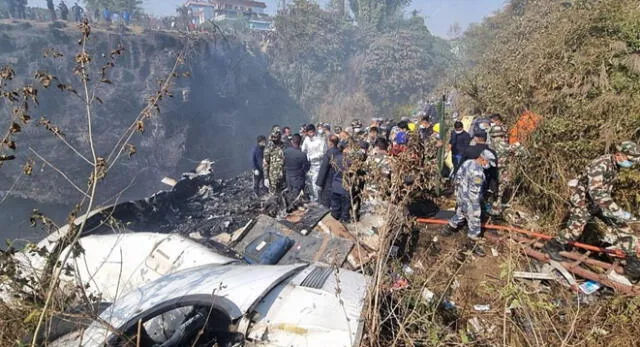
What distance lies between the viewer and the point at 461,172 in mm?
5004

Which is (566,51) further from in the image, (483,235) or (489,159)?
(483,235)

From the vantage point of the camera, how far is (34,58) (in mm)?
20656

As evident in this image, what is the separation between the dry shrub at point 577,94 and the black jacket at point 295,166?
363cm

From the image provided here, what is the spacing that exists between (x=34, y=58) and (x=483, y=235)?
24739 mm

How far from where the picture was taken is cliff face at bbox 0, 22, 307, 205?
20438 millimetres

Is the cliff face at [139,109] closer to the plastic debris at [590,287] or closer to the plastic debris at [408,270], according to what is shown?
the plastic debris at [408,270]

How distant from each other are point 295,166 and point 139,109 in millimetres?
20736

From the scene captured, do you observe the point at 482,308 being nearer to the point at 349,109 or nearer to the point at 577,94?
the point at 577,94

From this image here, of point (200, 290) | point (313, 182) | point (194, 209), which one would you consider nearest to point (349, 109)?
point (194, 209)

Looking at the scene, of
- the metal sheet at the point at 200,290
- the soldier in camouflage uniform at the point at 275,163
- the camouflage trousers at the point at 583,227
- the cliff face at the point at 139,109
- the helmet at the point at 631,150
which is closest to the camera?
the metal sheet at the point at 200,290

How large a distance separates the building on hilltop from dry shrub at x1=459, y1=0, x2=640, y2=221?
32012 millimetres

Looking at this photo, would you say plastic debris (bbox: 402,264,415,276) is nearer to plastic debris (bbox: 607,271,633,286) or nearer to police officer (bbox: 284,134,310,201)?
plastic debris (bbox: 607,271,633,286)

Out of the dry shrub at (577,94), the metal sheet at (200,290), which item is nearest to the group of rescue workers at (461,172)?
the dry shrub at (577,94)

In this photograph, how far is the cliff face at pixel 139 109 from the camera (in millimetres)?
20438
